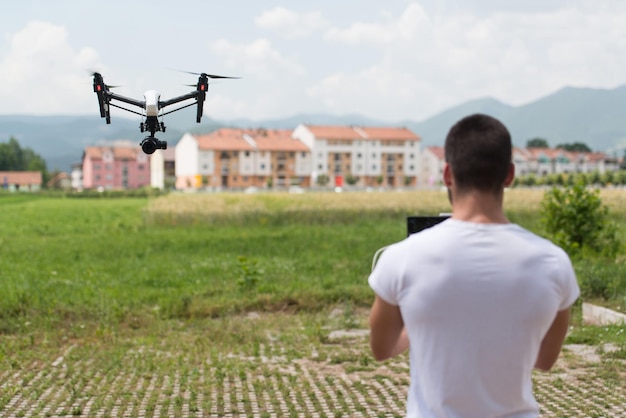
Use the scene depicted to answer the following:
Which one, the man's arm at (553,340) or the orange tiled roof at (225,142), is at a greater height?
the orange tiled roof at (225,142)

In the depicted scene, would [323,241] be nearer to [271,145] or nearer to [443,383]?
[443,383]

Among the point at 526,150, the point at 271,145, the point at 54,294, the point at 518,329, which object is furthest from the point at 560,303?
the point at 526,150

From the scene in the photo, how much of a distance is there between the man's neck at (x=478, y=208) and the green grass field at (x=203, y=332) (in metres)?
5.01

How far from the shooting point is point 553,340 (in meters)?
2.43

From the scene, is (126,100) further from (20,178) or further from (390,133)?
(20,178)

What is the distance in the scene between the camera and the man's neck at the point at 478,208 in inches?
91.0

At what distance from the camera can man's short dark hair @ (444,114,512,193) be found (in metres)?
2.28

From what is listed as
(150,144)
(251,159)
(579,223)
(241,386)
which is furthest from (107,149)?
(150,144)

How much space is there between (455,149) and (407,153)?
105330 millimetres

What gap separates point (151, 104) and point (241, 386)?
6.37 m

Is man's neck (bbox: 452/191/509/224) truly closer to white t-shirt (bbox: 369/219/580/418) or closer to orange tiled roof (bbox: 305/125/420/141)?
white t-shirt (bbox: 369/219/580/418)

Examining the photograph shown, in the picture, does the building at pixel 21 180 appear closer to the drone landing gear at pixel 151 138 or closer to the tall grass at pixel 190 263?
the tall grass at pixel 190 263

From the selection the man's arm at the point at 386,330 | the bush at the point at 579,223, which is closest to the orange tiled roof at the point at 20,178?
the bush at the point at 579,223

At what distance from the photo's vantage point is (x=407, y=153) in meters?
107
